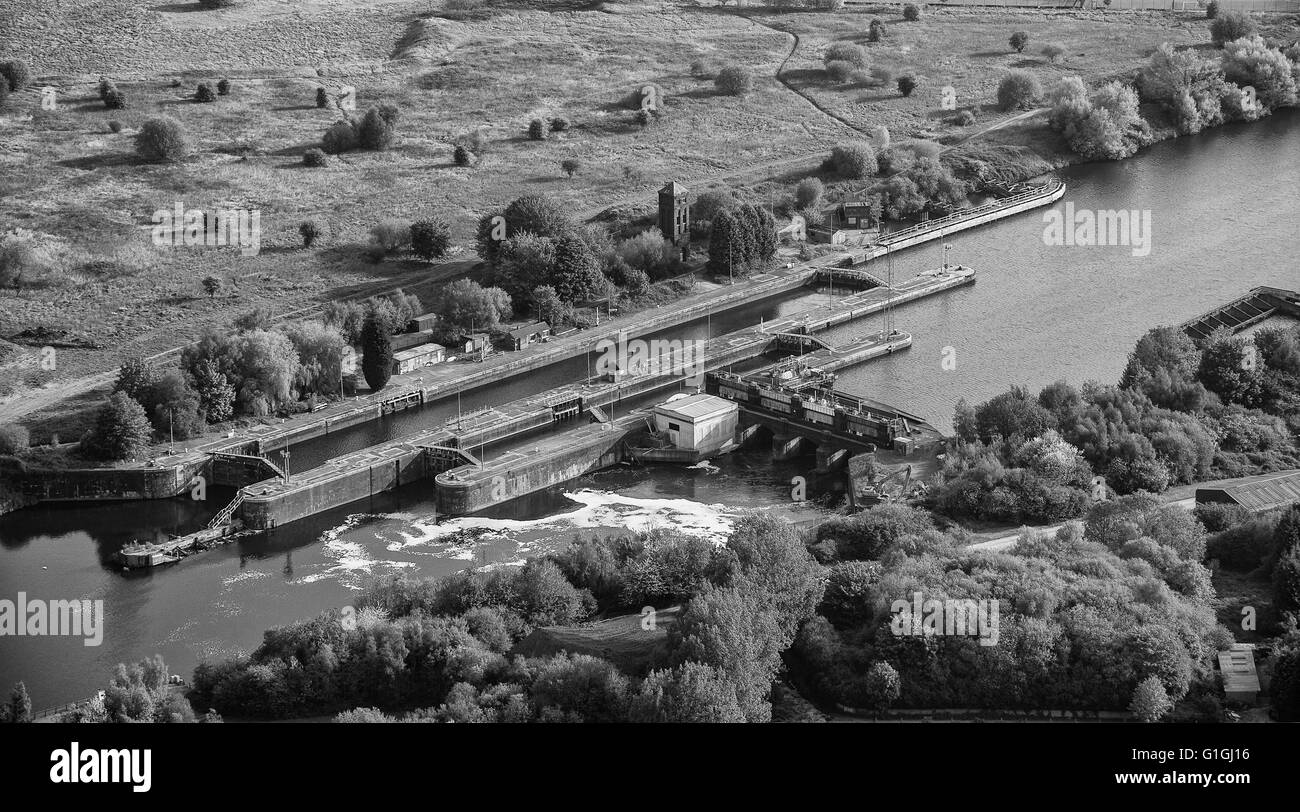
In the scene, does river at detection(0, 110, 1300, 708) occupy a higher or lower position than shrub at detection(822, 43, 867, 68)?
lower

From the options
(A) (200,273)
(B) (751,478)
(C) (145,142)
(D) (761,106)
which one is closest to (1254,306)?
(B) (751,478)

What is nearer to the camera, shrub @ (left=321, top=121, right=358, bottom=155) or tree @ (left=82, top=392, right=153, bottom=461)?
tree @ (left=82, top=392, right=153, bottom=461)

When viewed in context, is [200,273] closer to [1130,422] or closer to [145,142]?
[145,142]

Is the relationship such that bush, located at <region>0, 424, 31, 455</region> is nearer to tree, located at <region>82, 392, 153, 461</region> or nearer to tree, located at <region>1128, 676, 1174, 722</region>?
tree, located at <region>82, 392, 153, 461</region>

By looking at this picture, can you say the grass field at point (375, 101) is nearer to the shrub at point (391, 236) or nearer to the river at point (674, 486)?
the shrub at point (391, 236)

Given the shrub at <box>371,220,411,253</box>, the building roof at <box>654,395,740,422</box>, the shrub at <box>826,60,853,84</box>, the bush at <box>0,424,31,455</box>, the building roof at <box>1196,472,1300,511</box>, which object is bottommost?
the bush at <box>0,424,31,455</box>

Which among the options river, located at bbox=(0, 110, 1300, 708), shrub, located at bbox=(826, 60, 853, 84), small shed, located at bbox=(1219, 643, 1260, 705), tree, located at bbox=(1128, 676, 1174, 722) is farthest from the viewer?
shrub, located at bbox=(826, 60, 853, 84)

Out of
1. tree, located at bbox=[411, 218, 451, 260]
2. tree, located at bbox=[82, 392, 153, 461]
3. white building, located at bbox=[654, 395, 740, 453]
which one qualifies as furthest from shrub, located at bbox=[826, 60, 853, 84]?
tree, located at bbox=[82, 392, 153, 461]

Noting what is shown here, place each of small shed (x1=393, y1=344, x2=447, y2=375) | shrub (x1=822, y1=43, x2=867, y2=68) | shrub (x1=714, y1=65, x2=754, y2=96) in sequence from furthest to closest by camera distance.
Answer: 1. shrub (x1=822, y1=43, x2=867, y2=68)
2. shrub (x1=714, y1=65, x2=754, y2=96)
3. small shed (x1=393, y1=344, x2=447, y2=375)
